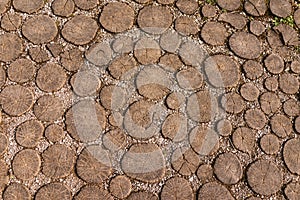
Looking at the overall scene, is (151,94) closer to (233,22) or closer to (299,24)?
(233,22)

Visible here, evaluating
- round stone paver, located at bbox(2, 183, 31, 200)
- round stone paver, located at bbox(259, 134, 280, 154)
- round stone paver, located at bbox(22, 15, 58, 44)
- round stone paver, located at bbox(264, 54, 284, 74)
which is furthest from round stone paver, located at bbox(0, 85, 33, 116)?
round stone paver, located at bbox(264, 54, 284, 74)

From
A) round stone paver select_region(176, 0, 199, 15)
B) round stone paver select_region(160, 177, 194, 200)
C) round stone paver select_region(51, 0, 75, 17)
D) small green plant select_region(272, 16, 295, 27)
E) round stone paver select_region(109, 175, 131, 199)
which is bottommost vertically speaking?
round stone paver select_region(109, 175, 131, 199)

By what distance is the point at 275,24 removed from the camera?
3.84 m

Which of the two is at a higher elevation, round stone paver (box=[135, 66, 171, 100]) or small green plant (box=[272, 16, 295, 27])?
small green plant (box=[272, 16, 295, 27])

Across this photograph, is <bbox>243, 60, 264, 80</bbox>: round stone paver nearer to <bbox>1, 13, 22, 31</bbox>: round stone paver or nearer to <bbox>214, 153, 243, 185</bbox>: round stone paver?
<bbox>214, 153, 243, 185</bbox>: round stone paver

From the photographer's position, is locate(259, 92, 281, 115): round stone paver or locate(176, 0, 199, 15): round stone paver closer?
locate(259, 92, 281, 115): round stone paver

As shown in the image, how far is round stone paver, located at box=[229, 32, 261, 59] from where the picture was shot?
3.68 meters

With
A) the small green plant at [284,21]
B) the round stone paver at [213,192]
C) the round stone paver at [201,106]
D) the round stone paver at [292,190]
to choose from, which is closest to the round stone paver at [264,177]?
the round stone paver at [292,190]

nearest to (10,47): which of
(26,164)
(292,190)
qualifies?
(26,164)

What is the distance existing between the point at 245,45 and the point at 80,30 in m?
1.48

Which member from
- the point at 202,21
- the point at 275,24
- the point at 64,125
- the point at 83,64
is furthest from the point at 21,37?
the point at 275,24

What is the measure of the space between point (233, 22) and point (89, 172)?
1.89 m

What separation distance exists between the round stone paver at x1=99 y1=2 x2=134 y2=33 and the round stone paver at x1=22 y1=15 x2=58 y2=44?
17.4 inches

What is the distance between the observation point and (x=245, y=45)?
371 centimetres
